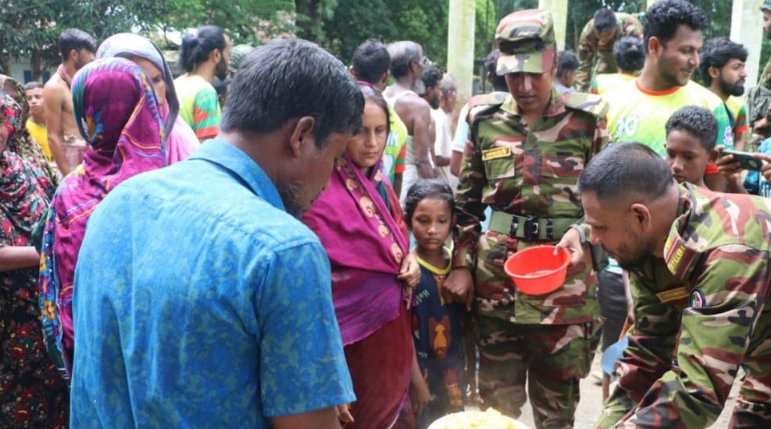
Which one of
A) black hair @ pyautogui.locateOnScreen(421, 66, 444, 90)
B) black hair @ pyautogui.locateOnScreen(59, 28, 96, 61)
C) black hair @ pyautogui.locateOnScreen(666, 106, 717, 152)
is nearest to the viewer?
black hair @ pyautogui.locateOnScreen(666, 106, 717, 152)

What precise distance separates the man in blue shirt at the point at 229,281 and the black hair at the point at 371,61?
11.5 ft

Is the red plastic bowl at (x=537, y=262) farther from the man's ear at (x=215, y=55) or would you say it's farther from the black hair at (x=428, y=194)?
the man's ear at (x=215, y=55)

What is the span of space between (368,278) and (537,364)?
1.05 m

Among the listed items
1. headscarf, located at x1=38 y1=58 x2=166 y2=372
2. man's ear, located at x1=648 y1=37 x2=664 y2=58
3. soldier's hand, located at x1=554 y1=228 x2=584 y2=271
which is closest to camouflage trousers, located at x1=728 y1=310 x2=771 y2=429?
soldier's hand, located at x1=554 y1=228 x2=584 y2=271

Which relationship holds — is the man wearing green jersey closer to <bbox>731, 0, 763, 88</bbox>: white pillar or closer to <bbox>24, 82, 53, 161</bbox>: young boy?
<bbox>24, 82, 53, 161</bbox>: young boy

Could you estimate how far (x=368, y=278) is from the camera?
2900 millimetres

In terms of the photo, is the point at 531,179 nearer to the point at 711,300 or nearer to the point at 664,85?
the point at 664,85

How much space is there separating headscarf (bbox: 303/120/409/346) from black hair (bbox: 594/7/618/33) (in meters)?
4.20

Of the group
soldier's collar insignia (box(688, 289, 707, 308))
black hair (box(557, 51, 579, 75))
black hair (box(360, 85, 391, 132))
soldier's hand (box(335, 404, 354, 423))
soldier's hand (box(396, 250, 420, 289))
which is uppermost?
black hair (box(360, 85, 391, 132))

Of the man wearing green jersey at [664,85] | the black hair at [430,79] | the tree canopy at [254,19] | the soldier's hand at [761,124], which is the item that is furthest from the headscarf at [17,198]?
the tree canopy at [254,19]

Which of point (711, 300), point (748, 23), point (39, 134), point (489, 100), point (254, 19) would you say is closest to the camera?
point (711, 300)

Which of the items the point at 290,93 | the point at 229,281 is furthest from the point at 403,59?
the point at 229,281

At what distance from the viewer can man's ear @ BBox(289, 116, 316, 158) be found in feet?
4.39

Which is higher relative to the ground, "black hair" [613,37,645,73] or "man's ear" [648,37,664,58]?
"man's ear" [648,37,664,58]
